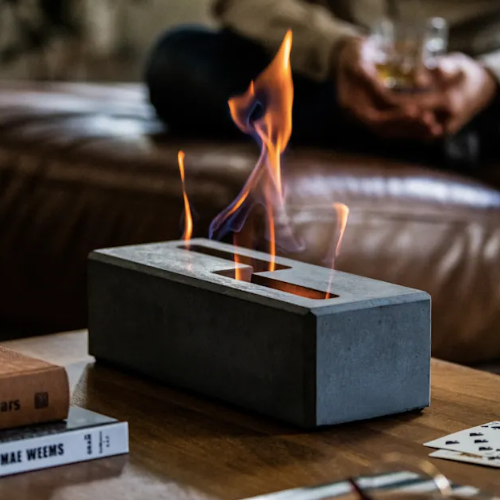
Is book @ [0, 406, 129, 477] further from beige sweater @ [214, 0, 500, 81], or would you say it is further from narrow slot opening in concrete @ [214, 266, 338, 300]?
beige sweater @ [214, 0, 500, 81]

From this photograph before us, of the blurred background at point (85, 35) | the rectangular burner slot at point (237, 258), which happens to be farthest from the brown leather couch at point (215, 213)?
the blurred background at point (85, 35)

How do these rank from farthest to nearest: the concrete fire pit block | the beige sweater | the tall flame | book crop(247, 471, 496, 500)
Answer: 1. the beige sweater
2. the tall flame
3. the concrete fire pit block
4. book crop(247, 471, 496, 500)

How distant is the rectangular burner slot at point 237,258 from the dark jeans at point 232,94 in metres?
0.81

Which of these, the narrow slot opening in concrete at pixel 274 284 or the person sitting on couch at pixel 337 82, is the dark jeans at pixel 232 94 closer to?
the person sitting on couch at pixel 337 82

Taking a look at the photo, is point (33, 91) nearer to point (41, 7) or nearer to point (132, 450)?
point (41, 7)

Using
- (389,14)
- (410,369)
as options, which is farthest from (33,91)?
(410,369)

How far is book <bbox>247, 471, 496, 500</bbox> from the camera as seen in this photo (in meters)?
0.81

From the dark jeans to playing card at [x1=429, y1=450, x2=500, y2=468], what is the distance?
107 centimetres

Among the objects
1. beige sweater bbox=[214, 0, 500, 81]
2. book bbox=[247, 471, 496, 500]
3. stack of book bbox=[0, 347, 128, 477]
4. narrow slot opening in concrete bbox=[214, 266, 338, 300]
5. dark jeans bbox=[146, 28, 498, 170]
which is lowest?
book bbox=[247, 471, 496, 500]

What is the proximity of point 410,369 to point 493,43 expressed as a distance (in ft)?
4.17

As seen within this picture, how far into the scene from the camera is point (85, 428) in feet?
2.91

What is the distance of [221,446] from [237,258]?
25cm

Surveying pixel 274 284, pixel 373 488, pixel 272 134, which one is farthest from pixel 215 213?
pixel 373 488

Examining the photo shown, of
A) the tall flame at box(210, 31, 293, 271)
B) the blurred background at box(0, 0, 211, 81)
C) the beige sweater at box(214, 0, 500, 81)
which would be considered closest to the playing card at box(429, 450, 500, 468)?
the tall flame at box(210, 31, 293, 271)
